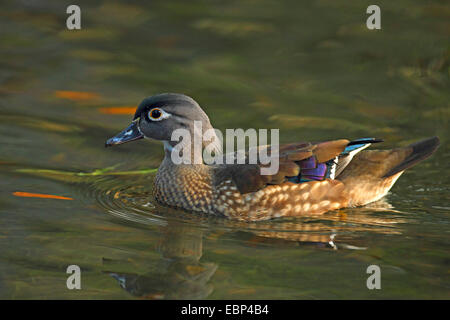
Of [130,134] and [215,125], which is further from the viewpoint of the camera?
[215,125]

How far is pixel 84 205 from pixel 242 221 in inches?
61.7

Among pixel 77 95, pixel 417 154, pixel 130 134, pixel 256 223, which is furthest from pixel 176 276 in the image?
pixel 77 95

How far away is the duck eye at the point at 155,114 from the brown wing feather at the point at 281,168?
83 cm

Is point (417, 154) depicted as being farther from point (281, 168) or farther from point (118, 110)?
point (118, 110)

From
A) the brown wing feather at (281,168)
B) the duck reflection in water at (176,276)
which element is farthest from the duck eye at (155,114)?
the duck reflection in water at (176,276)

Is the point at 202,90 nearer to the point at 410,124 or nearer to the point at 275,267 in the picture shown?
the point at 410,124

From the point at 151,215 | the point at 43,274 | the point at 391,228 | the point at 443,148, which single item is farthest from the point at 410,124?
the point at 43,274

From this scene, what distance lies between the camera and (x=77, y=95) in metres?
11.0

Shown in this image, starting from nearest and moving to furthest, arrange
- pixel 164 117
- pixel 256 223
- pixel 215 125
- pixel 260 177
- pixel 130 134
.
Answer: pixel 256 223 → pixel 260 177 → pixel 164 117 → pixel 130 134 → pixel 215 125

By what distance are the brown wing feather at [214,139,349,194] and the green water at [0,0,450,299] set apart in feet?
1.52

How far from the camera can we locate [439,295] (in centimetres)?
578

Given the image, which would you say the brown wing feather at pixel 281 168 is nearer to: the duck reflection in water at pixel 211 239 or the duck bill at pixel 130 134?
the duck reflection in water at pixel 211 239

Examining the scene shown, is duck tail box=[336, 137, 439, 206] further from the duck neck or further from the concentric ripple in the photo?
the duck neck

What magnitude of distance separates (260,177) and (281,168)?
0.77 ft
